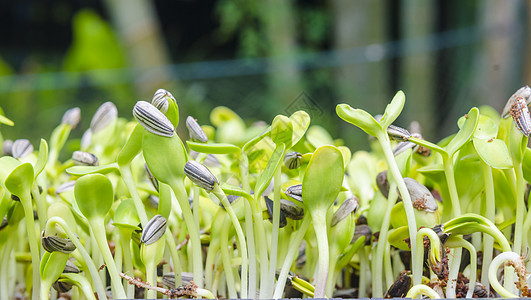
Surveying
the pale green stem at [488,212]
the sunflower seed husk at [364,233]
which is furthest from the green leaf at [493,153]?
the sunflower seed husk at [364,233]

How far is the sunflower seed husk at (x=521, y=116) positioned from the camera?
0.37 meters

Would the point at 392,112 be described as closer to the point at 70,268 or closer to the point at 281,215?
the point at 281,215

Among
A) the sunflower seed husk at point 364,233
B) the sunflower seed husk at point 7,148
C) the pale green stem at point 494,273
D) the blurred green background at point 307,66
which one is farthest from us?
the blurred green background at point 307,66

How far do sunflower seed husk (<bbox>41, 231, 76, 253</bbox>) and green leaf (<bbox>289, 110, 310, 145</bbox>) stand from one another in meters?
0.18

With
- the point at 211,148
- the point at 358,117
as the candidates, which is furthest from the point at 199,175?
the point at 358,117

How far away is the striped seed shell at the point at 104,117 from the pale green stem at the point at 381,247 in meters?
0.31

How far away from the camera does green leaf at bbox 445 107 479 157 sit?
0.37m

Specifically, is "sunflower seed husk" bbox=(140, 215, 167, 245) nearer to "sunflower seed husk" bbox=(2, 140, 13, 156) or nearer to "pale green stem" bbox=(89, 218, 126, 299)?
"pale green stem" bbox=(89, 218, 126, 299)

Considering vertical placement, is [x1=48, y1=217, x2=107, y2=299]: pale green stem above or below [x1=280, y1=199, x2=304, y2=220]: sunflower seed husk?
below

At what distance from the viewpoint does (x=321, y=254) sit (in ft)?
1.20

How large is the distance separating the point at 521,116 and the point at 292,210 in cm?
18

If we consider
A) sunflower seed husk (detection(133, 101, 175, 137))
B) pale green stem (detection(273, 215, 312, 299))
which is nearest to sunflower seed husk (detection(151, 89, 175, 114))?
sunflower seed husk (detection(133, 101, 175, 137))

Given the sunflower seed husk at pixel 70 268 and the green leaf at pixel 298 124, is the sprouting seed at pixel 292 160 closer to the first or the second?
the green leaf at pixel 298 124

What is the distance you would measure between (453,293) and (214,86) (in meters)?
2.06
